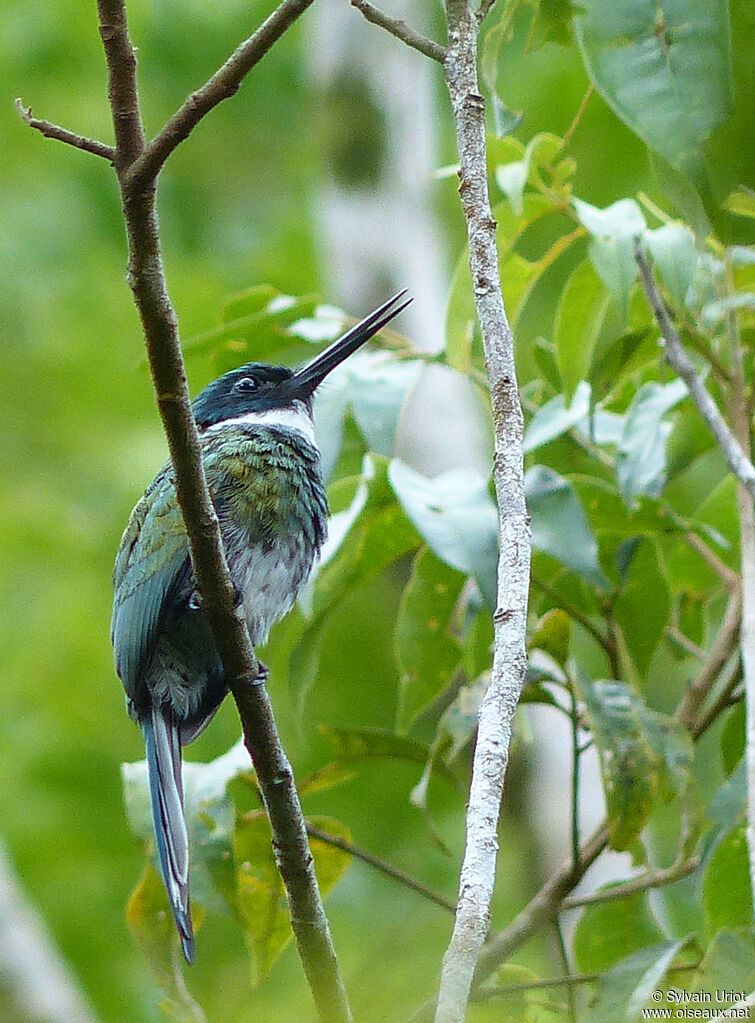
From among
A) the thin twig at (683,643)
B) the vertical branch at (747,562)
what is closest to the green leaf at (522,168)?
the vertical branch at (747,562)

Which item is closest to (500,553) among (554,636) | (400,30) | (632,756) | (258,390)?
(400,30)

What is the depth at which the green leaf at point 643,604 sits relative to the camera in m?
2.74

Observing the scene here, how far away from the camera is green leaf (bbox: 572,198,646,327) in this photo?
2297 mm

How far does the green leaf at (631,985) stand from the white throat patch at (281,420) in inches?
54.5

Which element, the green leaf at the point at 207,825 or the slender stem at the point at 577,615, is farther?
the slender stem at the point at 577,615

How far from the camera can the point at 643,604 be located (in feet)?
9.02

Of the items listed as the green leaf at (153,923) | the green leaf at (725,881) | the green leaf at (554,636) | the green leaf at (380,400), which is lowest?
the green leaf at (725,881)

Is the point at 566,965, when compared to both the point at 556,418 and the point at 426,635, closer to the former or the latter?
the point at 426,635

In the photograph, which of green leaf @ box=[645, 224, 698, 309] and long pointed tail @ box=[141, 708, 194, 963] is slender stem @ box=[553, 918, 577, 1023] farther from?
green leaf @ box=[645, 224, 698, 309]

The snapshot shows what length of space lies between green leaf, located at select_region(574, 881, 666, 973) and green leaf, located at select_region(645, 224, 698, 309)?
1.27 m

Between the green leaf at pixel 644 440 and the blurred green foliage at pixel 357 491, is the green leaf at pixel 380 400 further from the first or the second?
the green leaf at pixel 644 440

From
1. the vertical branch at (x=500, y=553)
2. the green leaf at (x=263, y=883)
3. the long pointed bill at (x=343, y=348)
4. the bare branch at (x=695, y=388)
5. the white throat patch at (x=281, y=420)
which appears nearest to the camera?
the vertical branch at (x=500, y=553)

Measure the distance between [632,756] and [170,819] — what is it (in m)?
0.86

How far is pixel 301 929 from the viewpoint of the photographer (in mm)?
1994
